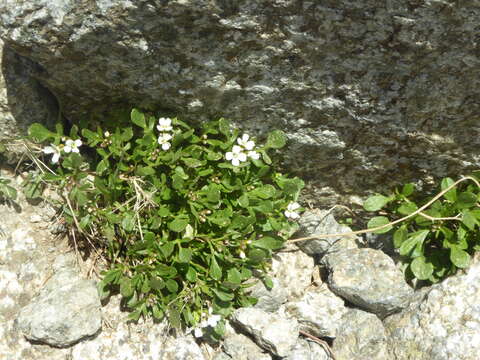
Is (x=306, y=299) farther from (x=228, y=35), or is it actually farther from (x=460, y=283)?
(x=228, y=35)

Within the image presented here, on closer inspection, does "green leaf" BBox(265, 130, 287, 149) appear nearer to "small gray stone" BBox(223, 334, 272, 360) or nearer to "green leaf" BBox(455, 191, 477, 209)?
"green leaf" BBox(455, 191, 477, 209)

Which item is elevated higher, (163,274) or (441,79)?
(441,79)

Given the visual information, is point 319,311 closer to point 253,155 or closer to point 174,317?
point 174,317

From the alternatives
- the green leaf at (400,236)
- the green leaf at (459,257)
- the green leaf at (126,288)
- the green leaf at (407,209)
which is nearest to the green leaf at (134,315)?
the green leaf at (126,288)

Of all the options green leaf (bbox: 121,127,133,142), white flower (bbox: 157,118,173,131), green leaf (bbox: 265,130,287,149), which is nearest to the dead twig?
green leaf (bbox: 265,130,287,149)

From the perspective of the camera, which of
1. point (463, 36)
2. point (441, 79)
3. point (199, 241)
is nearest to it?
point (463, 36)

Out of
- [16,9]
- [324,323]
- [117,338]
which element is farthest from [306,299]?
[16,9]

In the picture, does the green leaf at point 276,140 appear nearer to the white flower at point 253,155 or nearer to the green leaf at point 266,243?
the white flower at point 253,155
